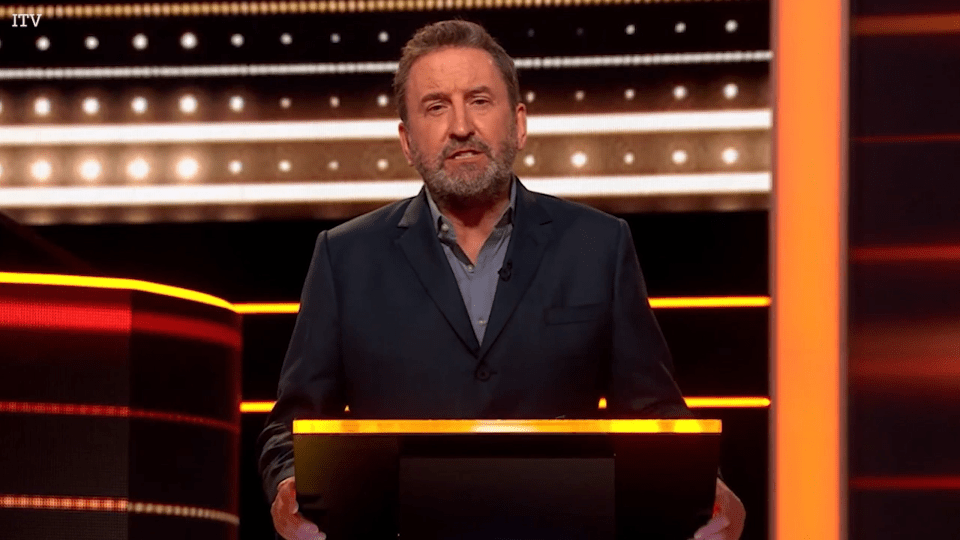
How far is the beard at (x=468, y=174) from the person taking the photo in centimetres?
195

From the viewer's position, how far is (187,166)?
499cm

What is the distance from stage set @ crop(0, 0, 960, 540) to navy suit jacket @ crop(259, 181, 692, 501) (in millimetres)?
1961

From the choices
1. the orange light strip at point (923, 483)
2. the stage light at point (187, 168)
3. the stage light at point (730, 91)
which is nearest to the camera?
the orange light strip at point (923, 483)

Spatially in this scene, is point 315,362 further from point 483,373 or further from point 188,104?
point 188,104

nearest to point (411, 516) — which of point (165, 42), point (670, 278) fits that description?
point (670, 278)

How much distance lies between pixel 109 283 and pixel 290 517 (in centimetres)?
310

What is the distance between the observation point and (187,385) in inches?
185

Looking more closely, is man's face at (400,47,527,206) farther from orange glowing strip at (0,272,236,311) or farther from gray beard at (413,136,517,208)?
orange glowing strip at (0,272,236,311)


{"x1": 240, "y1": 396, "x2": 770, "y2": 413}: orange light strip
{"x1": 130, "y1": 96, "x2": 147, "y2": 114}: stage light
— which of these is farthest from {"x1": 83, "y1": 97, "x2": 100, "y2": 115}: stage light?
{"x1": 240, "y1": 396, "x2": 770, "y2": 413}: orange light strip

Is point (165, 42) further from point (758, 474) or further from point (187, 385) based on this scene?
point (758, 474)

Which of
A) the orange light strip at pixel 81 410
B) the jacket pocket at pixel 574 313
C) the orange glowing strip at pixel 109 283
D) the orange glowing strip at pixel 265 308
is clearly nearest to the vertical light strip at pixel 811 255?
the orange glowing strip at pixel 265 308

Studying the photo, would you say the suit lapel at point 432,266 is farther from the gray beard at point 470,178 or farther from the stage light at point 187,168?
the stage light at point 187,168

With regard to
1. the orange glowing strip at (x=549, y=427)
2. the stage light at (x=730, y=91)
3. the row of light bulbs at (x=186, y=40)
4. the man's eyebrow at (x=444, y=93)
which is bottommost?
the orange glowing strip at (x=549, y=427)

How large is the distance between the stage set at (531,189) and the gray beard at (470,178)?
2078 mm
